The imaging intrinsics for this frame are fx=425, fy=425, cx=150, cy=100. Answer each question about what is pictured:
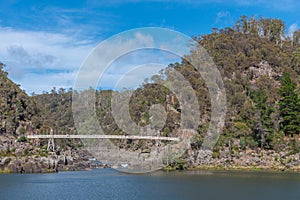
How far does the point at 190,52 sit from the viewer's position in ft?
244

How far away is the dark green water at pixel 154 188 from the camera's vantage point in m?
28.7

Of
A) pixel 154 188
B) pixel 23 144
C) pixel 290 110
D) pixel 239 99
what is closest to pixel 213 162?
pixel 290 110

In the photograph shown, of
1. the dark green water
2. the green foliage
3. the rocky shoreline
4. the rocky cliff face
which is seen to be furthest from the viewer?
the green foliage

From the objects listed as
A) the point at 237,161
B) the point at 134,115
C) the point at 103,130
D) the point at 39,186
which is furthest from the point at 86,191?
the point at 103,130

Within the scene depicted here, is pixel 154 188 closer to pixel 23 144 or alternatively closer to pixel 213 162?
pixel 213 162

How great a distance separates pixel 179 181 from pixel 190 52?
40.5 meters

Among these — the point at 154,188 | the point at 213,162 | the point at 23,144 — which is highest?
the point at 23,144

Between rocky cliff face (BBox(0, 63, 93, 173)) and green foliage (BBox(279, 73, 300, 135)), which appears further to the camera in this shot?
green foliage (BBox(279, 73, 300, 135))

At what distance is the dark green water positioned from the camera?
28656 millimetres

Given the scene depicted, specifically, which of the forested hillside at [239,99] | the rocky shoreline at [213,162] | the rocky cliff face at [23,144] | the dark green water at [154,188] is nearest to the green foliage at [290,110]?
the forested hillside at [239,99]

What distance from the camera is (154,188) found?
3253 centimetres

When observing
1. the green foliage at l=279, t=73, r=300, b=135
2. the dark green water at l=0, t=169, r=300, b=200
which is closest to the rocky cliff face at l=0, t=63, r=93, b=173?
the dark green water at l=0, t=169, r=300, b=200

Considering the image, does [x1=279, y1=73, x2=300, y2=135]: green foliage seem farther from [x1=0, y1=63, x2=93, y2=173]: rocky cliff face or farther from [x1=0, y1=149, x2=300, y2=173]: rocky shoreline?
[x1=0, y1=63, x2=93, y2=173]: rocky cliff face

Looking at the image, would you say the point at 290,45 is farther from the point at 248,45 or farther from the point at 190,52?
the point at 190,52
